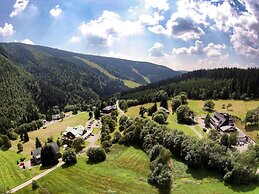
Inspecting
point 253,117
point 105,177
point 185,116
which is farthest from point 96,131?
point 253,117

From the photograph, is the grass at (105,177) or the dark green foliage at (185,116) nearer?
the grass at (105,177)

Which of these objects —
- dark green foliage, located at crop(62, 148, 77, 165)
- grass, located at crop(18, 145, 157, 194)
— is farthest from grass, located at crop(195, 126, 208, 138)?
dark green foliage, located at crop(62, 148, 77, 165)

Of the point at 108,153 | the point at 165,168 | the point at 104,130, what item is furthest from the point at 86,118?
the point at 165,168

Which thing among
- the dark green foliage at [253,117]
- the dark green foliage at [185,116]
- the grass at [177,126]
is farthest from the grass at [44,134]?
the dark green foliage at [253,117]

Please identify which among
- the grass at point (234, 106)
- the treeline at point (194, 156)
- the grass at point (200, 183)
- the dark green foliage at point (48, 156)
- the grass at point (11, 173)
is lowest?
the grass at point (11, 173)

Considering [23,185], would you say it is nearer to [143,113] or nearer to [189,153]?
[189,153]

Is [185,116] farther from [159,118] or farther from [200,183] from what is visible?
[200,183]

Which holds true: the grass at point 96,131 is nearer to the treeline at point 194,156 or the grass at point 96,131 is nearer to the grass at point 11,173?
the grass at point 11,173
